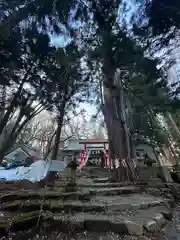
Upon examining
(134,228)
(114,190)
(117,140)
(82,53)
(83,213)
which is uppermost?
(82,53)

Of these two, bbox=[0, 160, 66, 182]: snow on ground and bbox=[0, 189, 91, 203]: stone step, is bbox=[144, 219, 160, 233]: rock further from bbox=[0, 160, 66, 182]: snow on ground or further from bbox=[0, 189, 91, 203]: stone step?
bbox=[0, 160, 66, 182]: snow on ground

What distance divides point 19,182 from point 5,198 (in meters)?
1.39

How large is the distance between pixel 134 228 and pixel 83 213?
0.80 m

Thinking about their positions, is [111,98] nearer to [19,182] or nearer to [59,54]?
[59,54]

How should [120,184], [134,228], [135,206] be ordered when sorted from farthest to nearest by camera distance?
[120,184] → [135,206] → [134,228]

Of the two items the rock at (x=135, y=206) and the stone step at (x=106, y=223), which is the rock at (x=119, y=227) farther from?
the rock at (x=135, y=206)

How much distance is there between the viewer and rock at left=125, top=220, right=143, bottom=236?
82.9 inches

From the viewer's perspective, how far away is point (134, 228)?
2.14m

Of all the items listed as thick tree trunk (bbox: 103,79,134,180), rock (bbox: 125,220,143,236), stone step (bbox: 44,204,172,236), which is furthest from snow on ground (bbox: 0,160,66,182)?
rock (bbox: 125,220,143,236)

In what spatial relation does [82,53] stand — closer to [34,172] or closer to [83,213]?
[34,172]

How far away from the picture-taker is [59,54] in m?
4.45

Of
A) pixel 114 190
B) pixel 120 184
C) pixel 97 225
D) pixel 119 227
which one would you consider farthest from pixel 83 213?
pixel 120 184

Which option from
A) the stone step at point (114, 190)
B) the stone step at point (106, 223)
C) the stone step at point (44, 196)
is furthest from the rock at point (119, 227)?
the stone step at point (114, 190)

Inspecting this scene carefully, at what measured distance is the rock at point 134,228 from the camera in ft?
6.91
